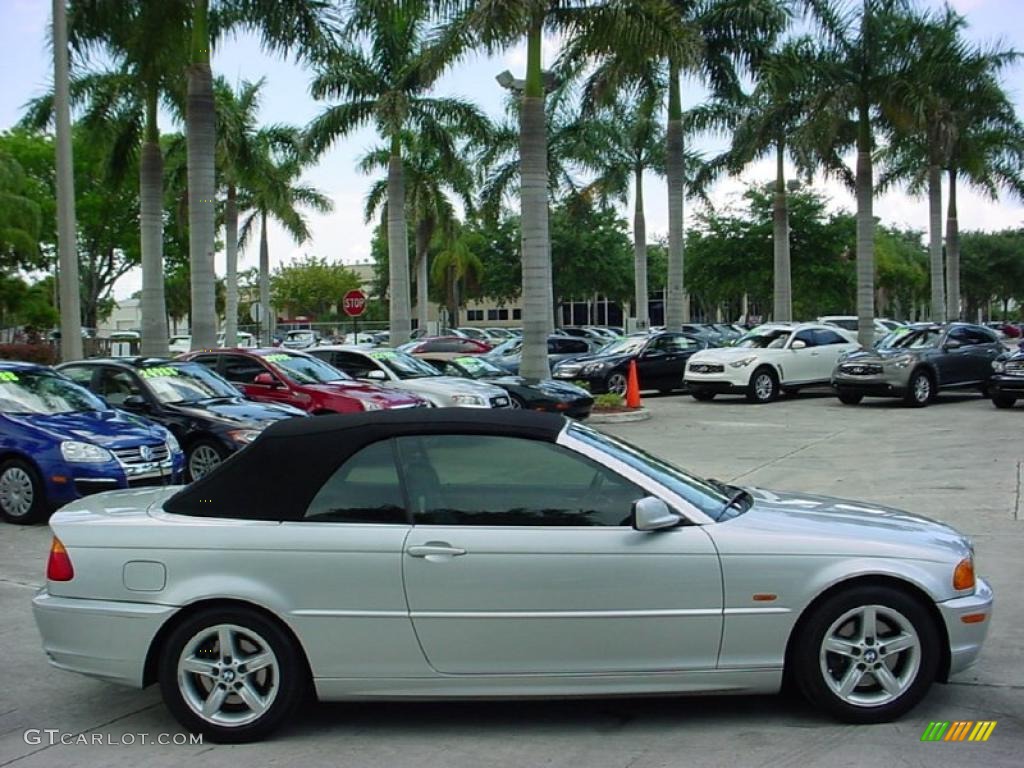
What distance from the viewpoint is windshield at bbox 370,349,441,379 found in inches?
733

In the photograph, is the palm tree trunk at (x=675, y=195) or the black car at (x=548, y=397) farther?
the palm tree trunk at (x=675, y=195)

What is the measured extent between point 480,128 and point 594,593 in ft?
83.2

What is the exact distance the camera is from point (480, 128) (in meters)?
28.9

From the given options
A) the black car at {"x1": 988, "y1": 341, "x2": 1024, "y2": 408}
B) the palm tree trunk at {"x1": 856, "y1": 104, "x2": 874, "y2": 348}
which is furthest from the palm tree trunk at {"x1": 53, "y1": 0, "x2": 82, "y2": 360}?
the palm tree trunk at {"x1": 856, "y1": 104, "x2": 874, "y2": 348}

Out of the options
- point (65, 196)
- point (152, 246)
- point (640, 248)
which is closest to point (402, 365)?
point (65, 196)

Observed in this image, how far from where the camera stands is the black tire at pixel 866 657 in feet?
16.2

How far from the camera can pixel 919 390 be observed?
2191 centimetres

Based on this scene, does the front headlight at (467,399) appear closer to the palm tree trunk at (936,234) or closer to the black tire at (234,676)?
the black tire at (234,676)

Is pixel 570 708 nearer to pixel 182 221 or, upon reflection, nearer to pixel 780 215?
pixel 780 215

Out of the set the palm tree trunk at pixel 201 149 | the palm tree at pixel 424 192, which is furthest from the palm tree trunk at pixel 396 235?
the palm tree trunk at pixel 201 149

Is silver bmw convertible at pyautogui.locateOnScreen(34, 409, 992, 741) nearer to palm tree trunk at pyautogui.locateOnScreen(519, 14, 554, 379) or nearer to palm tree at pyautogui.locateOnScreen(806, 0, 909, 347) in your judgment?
palm tree trunk at pyautogui.locateOnScreen(519, 14, 554, 379)

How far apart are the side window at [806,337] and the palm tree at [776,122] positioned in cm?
551

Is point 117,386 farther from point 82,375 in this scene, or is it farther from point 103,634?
point 103,634

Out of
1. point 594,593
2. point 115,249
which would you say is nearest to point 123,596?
point 594,593
